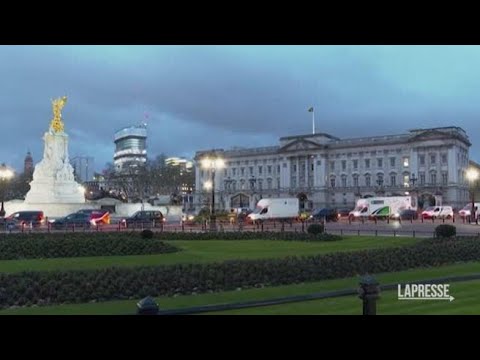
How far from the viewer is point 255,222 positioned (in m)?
56.8

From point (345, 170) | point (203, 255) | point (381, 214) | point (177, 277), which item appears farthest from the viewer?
point (345, 170)

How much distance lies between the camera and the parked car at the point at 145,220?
4816cm

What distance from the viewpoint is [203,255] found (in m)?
24.5

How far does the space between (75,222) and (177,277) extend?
3147 centimetres

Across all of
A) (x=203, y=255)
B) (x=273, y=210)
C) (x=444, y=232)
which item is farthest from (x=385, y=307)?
(x=273, y=210)

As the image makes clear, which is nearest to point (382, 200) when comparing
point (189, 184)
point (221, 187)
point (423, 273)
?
point (423, 273)

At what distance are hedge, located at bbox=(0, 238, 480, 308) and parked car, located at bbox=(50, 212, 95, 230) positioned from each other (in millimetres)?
27973

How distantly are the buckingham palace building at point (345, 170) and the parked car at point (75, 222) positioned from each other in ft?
218

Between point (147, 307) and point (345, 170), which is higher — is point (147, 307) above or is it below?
below

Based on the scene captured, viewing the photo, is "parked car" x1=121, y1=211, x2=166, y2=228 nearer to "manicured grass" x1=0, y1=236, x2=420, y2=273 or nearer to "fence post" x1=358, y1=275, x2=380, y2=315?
"manicured grass" x1=0, y1=236, x2=420, y2=273

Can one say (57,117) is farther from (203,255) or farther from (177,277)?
(177,277)

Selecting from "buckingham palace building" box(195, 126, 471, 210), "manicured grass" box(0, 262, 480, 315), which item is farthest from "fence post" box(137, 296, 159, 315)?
"buckingham palace building" box(195, 126, 471, 210)
